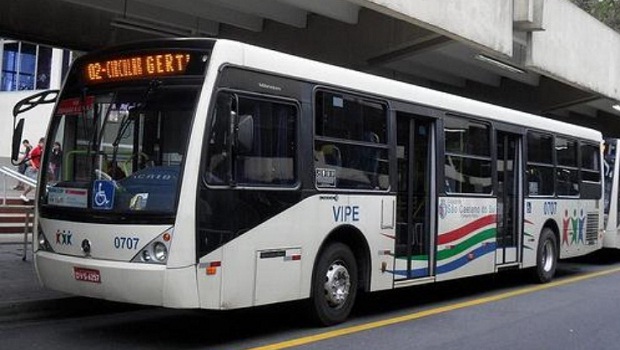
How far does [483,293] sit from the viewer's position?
11.6 m

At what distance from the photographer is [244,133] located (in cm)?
699

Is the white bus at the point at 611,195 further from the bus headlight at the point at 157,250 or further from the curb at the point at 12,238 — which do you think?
the bus headlight at the point at 157,250

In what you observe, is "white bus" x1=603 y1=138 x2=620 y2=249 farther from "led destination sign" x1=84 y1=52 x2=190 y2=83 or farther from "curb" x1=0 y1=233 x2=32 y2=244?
"led destination sign" x1=84 y1=52 x2=190 y2=83

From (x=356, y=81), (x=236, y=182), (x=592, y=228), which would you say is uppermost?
(x=356, y=81)

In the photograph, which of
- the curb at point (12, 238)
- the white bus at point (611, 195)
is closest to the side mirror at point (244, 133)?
the curb at point (12, 238)

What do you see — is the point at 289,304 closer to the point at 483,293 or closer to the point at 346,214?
the point at 346,214

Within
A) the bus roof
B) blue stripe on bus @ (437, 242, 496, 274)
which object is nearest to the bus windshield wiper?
the bus roof

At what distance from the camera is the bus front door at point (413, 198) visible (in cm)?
938

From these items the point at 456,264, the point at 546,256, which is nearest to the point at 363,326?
the point at 456,264

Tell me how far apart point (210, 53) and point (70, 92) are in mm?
1817

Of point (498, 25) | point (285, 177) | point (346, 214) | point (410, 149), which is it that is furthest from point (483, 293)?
point (498, 25)

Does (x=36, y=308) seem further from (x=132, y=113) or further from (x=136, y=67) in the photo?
(x=136, y=67)

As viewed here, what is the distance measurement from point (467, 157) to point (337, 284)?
11.2ft

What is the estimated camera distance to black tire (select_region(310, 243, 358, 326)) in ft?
26.2
